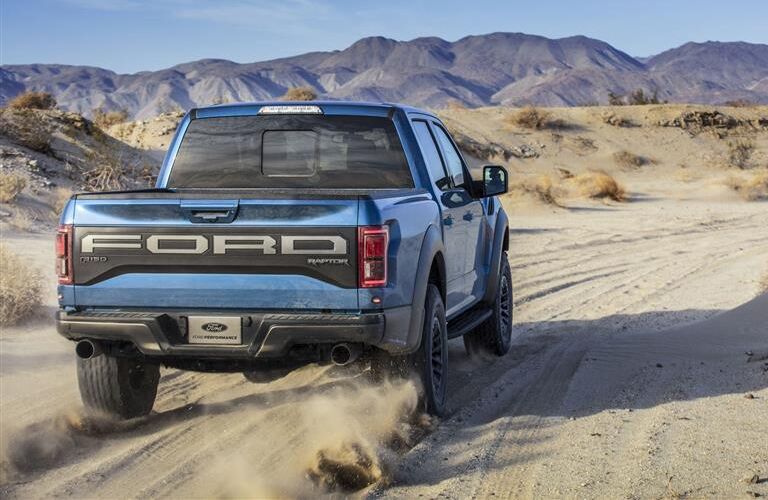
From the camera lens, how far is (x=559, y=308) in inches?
458

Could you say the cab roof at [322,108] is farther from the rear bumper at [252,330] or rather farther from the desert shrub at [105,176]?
the desert shrub at [105,176]

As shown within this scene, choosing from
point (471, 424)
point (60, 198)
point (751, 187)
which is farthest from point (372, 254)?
point (751, 187)

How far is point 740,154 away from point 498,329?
1868 inches

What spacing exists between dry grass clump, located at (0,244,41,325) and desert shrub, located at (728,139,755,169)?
45583mm

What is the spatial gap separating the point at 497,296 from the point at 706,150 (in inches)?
2078

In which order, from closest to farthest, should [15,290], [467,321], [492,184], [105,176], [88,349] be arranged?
[88,349] → [467,321] → [492,184] → [15,290] → [105,176]

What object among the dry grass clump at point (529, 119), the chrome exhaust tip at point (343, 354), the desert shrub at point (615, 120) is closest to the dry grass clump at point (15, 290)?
the chrome exhaust tip at point (343, 354)

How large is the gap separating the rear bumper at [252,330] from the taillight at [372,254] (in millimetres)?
173

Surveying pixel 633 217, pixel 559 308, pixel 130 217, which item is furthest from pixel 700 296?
pixel 633 217

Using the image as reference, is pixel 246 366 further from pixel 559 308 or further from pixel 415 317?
pixel 559 308

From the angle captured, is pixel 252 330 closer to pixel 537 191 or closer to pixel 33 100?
pixel 537 191

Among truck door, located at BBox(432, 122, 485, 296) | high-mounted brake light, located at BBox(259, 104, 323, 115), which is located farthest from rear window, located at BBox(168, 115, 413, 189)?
truck door, located at BBox(432, 122, 485, 296)

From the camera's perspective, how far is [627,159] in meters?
53.6

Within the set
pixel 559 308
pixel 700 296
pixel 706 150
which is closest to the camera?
pixel 559 308
